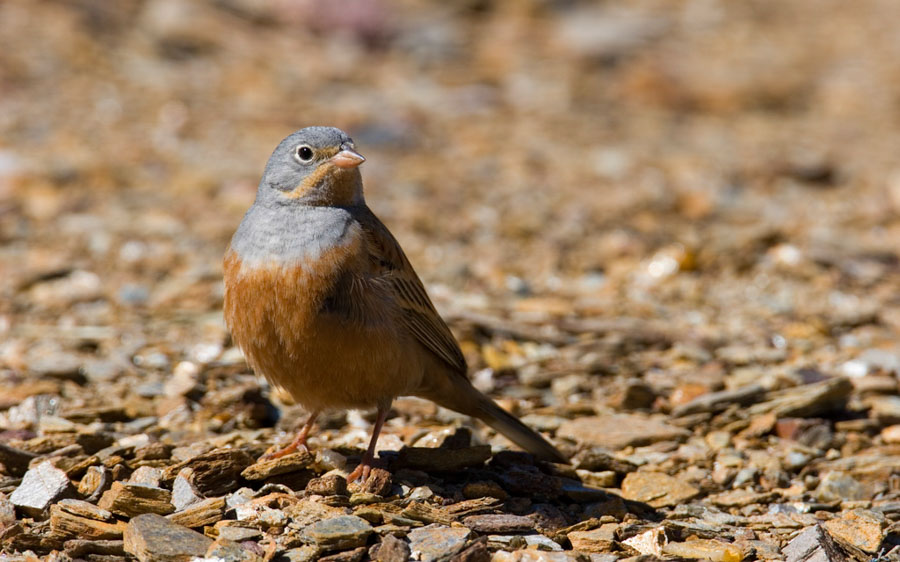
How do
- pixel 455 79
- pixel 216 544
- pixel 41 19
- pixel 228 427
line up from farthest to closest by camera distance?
pixel 455 79 < pixel 41 19 < pixel 228 427 < pixel 216 544

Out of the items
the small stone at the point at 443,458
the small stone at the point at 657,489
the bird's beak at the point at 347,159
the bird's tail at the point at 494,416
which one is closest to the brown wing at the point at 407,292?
the bird's tail at the point at 494,416

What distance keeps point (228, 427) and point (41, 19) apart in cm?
840

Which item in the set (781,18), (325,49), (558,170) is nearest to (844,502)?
(558,170)

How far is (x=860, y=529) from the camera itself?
4.80 m

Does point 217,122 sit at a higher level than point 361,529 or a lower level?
higher

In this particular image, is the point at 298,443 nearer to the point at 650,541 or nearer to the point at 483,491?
the point at 483,491

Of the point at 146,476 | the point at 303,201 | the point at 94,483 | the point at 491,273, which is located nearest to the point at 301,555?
the point at 146,476

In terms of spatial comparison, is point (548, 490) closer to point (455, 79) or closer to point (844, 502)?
point (844, 502)

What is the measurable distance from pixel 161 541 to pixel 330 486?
788 millimetres

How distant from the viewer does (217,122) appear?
448 inches

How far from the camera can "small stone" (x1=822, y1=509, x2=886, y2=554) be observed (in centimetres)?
470

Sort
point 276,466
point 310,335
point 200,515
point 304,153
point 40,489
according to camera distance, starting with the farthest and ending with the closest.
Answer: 1. point 304,153
2. point 310,335
3. point 276,466
4. point 40,489
5. point 200,515

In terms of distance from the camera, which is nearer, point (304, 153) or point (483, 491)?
point (483, 491)

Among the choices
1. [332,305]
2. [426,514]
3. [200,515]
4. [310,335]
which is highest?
[332,305]
